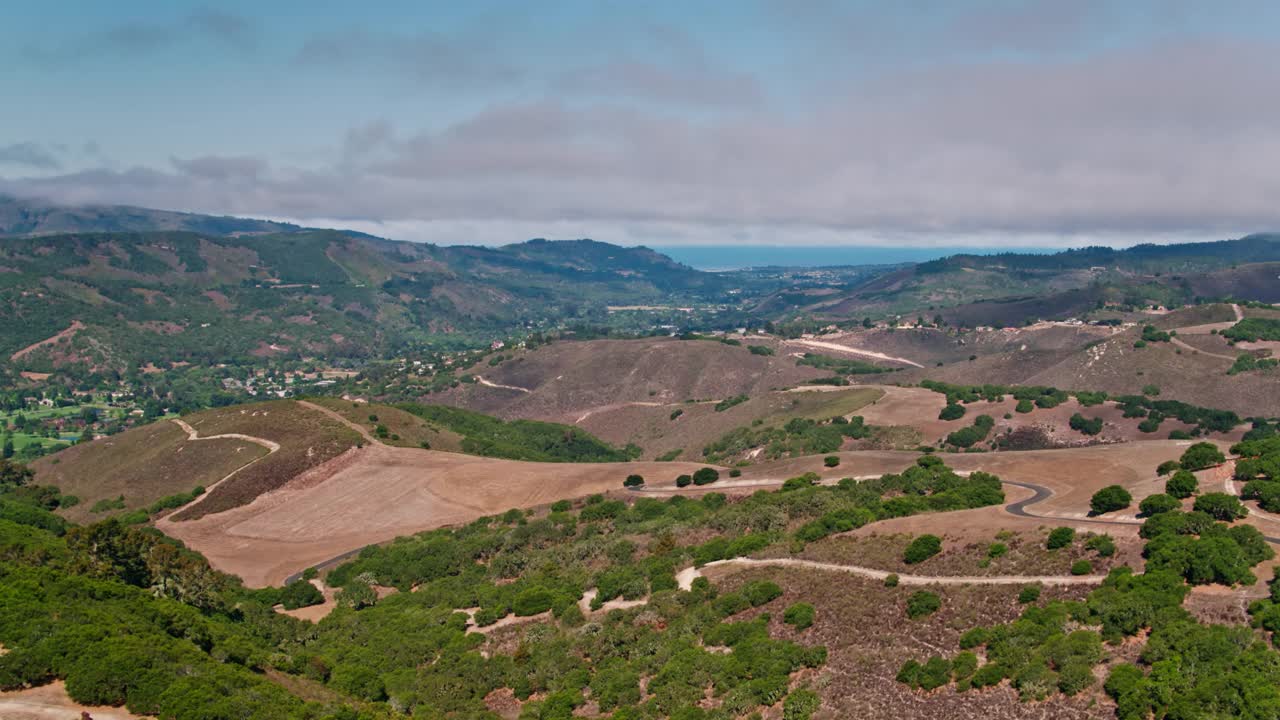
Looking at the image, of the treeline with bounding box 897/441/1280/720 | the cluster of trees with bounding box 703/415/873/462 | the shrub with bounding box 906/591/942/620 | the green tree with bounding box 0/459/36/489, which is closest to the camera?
the treeline with bounding box 897/441/1280/720

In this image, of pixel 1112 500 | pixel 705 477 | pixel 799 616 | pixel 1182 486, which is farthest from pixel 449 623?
pixel 1182 486

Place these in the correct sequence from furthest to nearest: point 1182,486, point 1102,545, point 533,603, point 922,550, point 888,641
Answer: point 533,603, point 1182,486, point 922,550, point 1102,545, point 888,641

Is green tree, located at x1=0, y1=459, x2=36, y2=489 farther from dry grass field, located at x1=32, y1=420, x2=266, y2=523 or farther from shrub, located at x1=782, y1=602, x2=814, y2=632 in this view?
shrub, located at x1=782, y1=602, x2=814, y2=632

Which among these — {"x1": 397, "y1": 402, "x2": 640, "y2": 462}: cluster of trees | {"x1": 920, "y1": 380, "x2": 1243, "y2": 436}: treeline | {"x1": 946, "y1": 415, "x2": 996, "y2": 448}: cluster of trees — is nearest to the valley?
{"x1": 946, "y1": 415, "x2": 996, "y2": 448}: cluster of trees

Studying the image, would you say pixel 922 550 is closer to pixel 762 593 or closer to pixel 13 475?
pixel 762 593

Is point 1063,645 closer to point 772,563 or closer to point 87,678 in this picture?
point 772,563

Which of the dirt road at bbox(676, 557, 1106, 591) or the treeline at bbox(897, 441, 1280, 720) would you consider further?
the dirt road at bbox(676, 557, 1106, 591)

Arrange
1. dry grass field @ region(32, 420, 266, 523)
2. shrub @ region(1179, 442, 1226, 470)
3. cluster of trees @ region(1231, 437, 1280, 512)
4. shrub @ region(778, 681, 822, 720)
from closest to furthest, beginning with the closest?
shrub @ region(778, 681, 822, 720) < cluster of trees @ region(1231, 437, 1280, 512) < shrub @ region(1179, 442, 1226, 470) < dry grass field @ region(32, 420, 266, 523)
